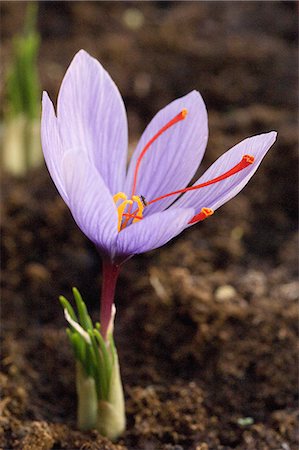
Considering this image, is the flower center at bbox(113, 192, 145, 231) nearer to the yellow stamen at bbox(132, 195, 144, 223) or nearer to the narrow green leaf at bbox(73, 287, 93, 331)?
the yellow stamen at bbox(132, 195, 144, 223)

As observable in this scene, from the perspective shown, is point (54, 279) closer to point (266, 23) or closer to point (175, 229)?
point (175, 229)

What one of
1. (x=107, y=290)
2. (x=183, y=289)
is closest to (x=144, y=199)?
(x=107, y=290)

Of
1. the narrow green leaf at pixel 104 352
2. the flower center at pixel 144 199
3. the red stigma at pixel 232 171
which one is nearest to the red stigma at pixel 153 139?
the flower center at pixel 144 199

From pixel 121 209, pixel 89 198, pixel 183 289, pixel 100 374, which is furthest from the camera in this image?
pixel 183 289

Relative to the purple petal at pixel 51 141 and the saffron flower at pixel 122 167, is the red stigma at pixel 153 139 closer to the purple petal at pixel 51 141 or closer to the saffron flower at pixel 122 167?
the saffron flower at pixel 122 167

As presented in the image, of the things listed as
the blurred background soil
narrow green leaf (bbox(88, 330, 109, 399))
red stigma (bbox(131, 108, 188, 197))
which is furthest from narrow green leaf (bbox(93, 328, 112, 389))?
red stigma (bbox(131, 108, 188, 197))

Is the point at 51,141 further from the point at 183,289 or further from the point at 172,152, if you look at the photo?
the point at 183,289
